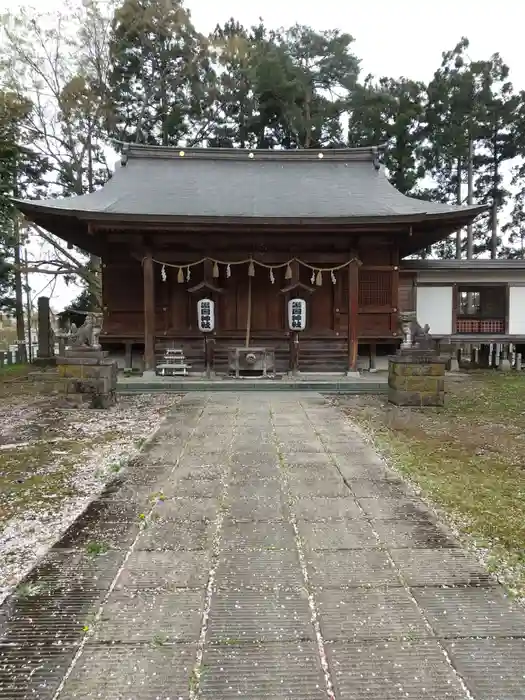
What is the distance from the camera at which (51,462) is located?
4.09 m

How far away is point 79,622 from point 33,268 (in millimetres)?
17283

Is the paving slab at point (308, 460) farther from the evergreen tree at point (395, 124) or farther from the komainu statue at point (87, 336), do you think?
the evergreen tree at point (395, 124)

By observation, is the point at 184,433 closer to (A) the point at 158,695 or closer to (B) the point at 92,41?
(A) the point at 158,695

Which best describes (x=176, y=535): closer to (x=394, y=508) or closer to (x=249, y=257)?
(x=394, y=508)

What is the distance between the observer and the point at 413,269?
40.3ft

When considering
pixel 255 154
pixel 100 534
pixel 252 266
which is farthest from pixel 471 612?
pixel 255 154

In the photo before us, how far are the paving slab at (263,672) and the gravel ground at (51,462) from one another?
3.65 ft

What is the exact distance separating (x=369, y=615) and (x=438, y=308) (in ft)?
39.6

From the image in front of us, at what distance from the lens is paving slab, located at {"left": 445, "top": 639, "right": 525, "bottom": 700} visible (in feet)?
4.89

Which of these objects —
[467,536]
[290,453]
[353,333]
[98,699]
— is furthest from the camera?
[353,333]

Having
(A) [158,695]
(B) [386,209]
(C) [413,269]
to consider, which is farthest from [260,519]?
(C) [413,269]

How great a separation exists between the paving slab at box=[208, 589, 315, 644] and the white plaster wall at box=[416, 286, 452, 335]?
11844mm

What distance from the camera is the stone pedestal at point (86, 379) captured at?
22.4 feet

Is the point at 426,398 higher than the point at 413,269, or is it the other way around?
the point at 413,269
